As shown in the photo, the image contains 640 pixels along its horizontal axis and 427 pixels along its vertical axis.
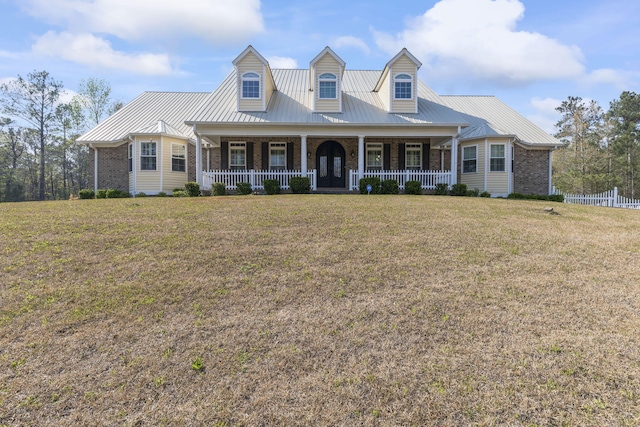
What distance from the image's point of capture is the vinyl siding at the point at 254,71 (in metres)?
15.8

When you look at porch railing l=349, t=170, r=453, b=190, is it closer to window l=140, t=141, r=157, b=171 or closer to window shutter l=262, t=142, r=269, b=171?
window shutter l=262, t=142, r=269, b=171

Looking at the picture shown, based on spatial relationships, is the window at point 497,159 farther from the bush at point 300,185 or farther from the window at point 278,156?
the window at point 278,156

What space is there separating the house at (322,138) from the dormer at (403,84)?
0.05 meters

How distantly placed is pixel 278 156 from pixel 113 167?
880cm

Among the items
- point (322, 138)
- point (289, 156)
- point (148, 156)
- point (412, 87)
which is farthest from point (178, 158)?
point (412, 87)

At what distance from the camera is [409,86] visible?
16141mm

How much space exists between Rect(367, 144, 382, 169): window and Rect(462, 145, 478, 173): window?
446 centimetres

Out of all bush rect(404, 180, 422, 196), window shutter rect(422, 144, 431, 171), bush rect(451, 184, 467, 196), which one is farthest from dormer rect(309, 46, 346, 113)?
bush rect(451, 184, 467, 196)

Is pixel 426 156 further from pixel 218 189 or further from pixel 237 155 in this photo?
pixel 218 189

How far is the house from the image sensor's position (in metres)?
15.1

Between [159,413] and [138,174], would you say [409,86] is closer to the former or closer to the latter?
[138,174]

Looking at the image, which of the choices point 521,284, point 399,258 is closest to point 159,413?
point 399,258

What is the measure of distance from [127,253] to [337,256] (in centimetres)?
360

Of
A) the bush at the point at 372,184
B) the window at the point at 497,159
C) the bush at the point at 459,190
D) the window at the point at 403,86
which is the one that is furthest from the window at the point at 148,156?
the window at the point at 497,159
